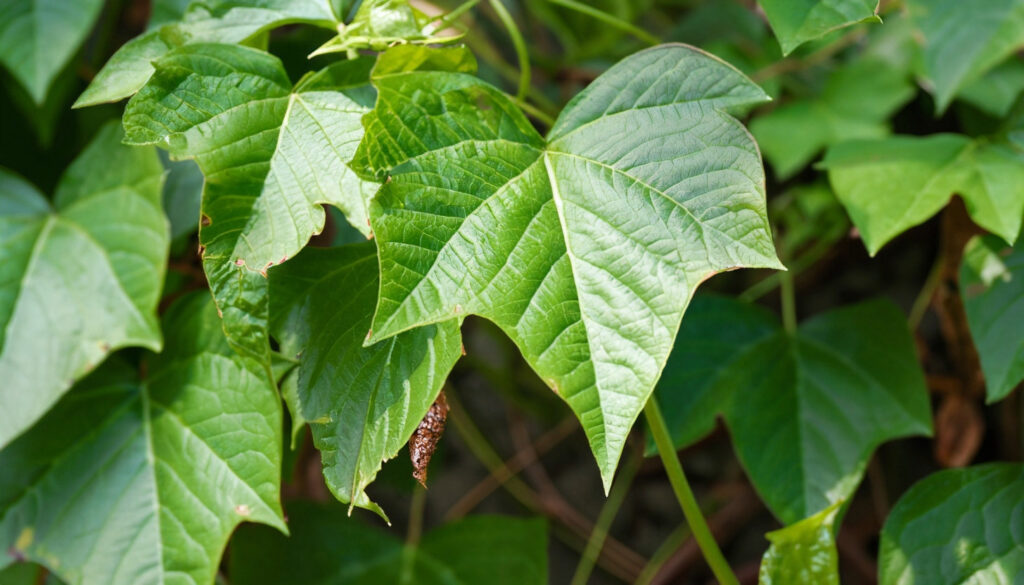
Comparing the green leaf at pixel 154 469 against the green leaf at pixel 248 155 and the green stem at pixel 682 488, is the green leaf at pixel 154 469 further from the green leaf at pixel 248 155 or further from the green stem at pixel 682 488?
the green stem at pixel 682 488

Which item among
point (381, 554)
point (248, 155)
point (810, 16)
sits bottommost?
point (381, 554)

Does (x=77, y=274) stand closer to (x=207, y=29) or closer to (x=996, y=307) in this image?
(x=207, y=29)

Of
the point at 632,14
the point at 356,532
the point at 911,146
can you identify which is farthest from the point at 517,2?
the point at 356,532

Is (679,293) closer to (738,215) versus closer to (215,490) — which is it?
(738,215)

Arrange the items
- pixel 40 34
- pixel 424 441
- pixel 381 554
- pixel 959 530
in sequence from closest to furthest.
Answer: pixel 424 441 → pixel 959 530 → pixel 40 34 → pixel 381 554

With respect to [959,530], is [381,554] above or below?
below

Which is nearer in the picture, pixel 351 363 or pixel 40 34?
pixel 351 363

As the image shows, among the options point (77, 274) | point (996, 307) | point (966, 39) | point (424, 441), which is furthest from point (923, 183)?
point (77, 274)
